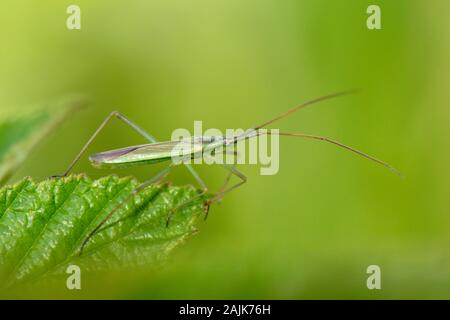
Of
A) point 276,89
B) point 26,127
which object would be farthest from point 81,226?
point 276,89

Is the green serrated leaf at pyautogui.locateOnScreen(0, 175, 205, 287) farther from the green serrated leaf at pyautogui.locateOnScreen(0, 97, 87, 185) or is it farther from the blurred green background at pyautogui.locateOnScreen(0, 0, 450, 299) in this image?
the blurred green background at pyautogui.locateOnScreen(0, 0, 450, 299)

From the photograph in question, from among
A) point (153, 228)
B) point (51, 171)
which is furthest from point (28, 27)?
point (153, 228)

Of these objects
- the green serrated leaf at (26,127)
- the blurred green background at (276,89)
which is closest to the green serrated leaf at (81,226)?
the green serrated leaf at (26,127)

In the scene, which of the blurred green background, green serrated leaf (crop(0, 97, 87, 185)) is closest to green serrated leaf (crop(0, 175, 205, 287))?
green serrated leaf (crop(0, 97, 87, 185))

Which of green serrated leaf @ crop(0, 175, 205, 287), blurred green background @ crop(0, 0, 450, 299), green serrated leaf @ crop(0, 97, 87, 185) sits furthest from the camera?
blurred green background @ crop(0, 0, 450, 299)

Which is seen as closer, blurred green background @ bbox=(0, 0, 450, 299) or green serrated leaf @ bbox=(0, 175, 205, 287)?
green serrated leaf @ bbox=(0, 175, 205, 287)

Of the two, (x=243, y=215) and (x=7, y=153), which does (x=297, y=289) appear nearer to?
(x=7, y=153)
